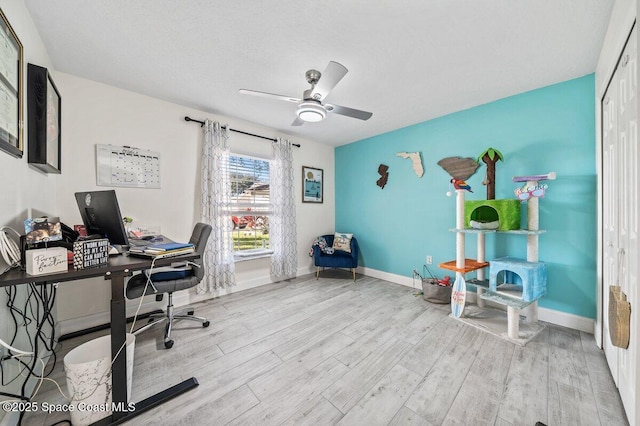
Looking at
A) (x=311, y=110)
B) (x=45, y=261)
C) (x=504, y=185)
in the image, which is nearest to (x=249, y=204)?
(x=311, y=110)

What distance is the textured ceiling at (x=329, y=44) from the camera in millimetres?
1497

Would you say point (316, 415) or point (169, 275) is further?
point (169, 275)

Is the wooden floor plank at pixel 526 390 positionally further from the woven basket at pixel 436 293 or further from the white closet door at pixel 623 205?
the woven basket at pixel 436 293

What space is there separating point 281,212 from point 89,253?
264 centimetres

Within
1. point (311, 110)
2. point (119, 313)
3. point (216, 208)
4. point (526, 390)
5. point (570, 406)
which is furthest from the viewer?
point (216, 208)

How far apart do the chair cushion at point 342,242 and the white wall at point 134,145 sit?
4.28 feet

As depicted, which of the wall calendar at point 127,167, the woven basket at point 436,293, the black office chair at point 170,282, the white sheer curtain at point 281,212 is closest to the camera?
the black office chair at point 170,282

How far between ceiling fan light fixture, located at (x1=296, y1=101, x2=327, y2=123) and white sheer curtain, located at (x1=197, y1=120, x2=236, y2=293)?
148 centimetres

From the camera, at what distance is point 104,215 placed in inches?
56.1

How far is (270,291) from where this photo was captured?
11.0ft

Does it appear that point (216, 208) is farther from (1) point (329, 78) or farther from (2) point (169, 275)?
(1) point (329, 78)

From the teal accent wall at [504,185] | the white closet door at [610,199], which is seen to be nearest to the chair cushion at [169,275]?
the teal accent wall at [504,185]

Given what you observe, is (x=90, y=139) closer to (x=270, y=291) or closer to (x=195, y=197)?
(x=195, y=197)

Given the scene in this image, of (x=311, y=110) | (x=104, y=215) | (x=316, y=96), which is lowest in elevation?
(x=104, y=215)
